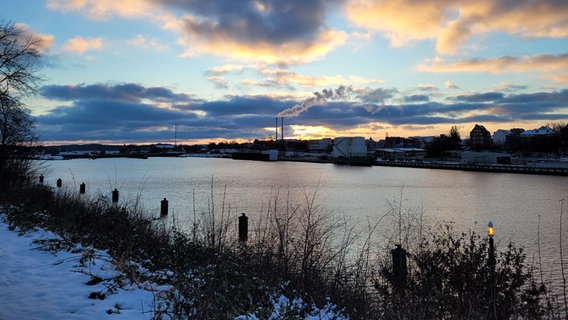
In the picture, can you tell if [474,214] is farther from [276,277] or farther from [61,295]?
[61,295]

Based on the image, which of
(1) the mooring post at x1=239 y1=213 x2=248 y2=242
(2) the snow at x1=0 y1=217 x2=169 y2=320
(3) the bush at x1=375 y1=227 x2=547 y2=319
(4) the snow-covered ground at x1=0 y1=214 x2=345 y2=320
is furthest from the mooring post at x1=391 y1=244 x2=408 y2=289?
(1) the mooring post at x1=239 y1=213 x2=248 y2=242

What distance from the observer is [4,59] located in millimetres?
21000

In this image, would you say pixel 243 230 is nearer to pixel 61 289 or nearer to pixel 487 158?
pixel 61 289

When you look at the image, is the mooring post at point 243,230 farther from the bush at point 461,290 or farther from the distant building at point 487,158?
the distant building at point 487,158

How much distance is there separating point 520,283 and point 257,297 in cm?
669

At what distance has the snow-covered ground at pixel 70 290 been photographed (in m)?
5.64

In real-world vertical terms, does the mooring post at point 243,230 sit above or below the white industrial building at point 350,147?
below

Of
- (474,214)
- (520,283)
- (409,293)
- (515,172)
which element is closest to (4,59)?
(409,293)

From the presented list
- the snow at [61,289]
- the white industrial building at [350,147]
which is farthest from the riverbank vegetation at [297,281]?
the white industrial building at [350,147]

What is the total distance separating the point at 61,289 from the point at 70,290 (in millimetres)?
162

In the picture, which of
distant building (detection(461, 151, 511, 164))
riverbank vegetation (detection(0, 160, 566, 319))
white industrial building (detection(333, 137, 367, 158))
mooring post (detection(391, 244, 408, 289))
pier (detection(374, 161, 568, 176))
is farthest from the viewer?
white industrial building (detection(333, 137, 367, 158))

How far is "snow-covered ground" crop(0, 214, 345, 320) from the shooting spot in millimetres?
5641

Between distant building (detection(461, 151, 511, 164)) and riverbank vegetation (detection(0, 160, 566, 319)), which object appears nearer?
riverbank vegetation (detection(0, 160, 566, 319))

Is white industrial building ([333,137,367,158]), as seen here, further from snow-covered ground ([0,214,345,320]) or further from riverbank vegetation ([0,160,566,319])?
snow-covered ground ([0,214,345,320])
